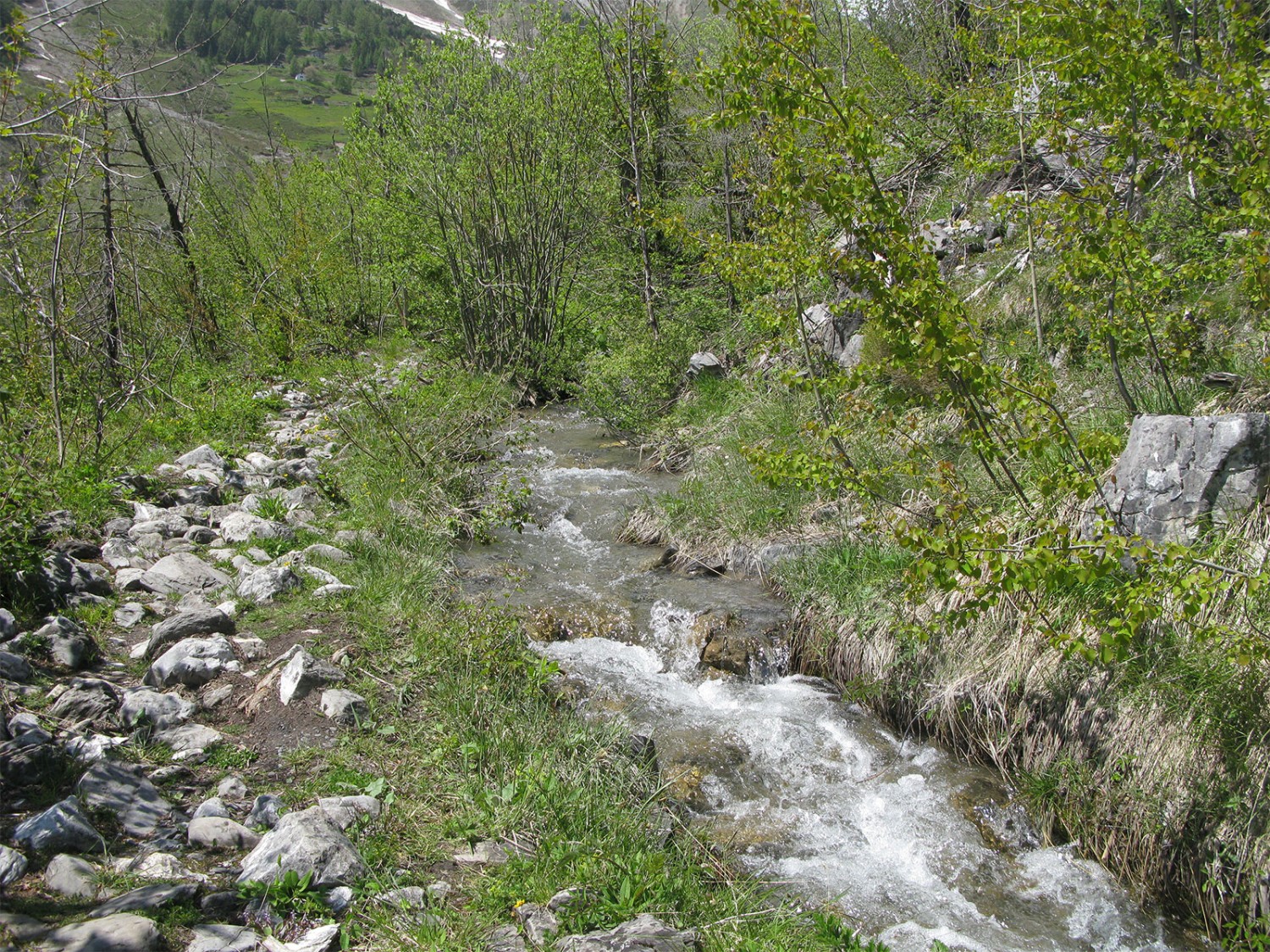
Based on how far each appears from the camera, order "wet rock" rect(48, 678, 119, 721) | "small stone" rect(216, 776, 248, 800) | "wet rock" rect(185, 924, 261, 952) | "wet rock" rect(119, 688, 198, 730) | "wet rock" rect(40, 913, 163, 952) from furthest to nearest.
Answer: "wet rock" rect(119, 688, 198, 730)
"wet rock" rect(48, 678, 119, 721)
"small stone" rect(216, 776, 248, 800)
"wet rock" rect(185, 924, 261, 952)
"wet rock" rect(40, 913, 163, 952)

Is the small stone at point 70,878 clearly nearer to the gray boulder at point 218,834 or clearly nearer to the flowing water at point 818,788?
the gray boulder at point 218,834

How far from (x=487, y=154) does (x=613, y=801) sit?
12.6 m

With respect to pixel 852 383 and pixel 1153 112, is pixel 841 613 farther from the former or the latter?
pixel 1153 112

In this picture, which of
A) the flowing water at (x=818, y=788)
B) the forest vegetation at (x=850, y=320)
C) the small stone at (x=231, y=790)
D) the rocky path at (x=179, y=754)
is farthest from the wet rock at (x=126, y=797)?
the flowing water at (x=818, y=788)

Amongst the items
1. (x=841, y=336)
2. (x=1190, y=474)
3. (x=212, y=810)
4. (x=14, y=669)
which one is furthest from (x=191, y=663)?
(x=841, y=336)

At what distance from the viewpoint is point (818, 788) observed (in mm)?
5121

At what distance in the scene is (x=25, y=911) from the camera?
99.0 inches

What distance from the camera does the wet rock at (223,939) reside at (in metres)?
2.56

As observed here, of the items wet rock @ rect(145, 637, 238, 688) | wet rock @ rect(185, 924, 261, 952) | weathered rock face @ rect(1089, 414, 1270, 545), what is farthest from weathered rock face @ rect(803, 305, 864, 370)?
wet rock @ rect(185, 924, 261, 952)

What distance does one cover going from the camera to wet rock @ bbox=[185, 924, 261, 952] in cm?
256

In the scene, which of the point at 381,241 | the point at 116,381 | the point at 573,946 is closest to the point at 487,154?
the point at 381,241

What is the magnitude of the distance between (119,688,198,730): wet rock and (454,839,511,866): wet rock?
1716 millimetres

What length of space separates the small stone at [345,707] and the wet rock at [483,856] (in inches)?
46.1

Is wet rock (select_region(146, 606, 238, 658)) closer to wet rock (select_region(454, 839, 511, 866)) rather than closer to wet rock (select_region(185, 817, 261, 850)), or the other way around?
wet rock (select_region(185, 817, 261, 850))
